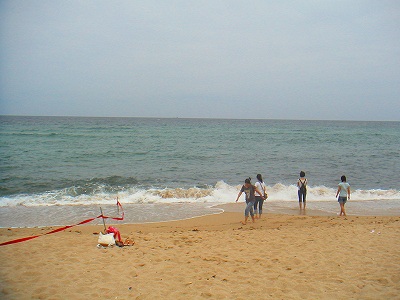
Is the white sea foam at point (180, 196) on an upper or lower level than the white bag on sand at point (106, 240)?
lower

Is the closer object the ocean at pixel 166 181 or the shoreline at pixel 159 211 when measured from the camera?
the shoreline at pixel 159 211

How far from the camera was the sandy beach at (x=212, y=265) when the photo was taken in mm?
5094

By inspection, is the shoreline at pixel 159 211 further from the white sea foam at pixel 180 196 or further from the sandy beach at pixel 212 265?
the sandy beach at pixel 212 265

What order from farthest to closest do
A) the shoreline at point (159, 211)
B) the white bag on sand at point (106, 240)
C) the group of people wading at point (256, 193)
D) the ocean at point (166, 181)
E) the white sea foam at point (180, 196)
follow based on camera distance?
1. the white sea foam at point (180, 196)
2. the ocean at point (166, 181)
3. the shoreline at point (159, 211)
4. the group of people wading at point (256, 193)
5. the white bag on sand at point (106, 240)

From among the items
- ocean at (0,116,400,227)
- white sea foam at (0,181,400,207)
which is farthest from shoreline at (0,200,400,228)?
white sea foam at (0,181,400,207)

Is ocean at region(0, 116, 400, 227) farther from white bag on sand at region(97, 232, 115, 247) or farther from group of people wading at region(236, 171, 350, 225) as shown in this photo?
white bag on sand at region(97, 232, 115, 247)

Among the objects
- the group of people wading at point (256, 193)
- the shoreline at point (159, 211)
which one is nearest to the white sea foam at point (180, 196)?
the shoreline at point (159, 211)

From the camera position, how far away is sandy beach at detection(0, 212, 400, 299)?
5.09 m

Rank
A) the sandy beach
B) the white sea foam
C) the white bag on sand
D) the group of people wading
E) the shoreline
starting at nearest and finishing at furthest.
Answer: the sandy beach → the white bag on sand → the group of people wading → the shoreline → the white sea foam

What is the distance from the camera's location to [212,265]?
6.26 meters

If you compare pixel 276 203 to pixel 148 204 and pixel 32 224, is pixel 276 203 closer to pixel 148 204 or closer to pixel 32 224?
pixel 148 204

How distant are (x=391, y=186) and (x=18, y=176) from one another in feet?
73.2

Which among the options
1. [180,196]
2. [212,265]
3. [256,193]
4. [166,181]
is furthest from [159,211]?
[212,265]

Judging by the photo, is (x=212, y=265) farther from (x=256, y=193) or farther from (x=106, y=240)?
(x=256, y=193)
